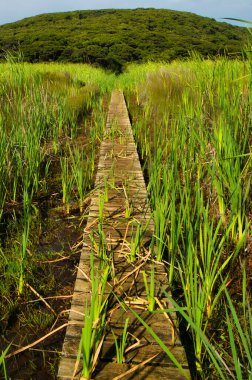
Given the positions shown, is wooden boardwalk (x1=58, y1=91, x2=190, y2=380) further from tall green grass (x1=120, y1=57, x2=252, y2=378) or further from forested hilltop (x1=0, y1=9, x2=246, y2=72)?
forested hilltop (x1=0, y1=9, x2=246, y2=72)

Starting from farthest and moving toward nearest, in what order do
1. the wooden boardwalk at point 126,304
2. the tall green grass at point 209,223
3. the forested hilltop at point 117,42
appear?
the forested hilltop at point 117,42 → the tall green grass at point 209,223 → the wooden boardwalk at point 126,304

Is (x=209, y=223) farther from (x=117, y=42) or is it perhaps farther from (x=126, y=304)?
(x=117, y=42)

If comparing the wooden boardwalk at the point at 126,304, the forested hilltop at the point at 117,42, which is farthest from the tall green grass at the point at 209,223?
the forested hilltop at the point at 117,42

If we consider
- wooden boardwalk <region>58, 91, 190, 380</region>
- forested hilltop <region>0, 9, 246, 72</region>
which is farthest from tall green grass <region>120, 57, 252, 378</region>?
forested hilltop <region>0, 9, 246, 72</region>

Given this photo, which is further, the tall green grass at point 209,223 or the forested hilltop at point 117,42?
the forested hilltop at point 117,42

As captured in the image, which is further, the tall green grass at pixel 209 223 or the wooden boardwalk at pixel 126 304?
the tall green grass at pixel 209 223

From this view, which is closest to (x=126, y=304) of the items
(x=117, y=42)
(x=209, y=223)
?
(x=209, y=223)

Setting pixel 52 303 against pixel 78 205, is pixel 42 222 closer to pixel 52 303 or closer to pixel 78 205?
pixel 78 205

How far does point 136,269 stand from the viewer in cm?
157

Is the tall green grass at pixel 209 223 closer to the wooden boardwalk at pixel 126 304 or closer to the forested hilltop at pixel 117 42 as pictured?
the wooden boardwalk at pixel 126 304

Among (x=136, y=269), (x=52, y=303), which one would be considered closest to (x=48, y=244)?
(x=52, y=303)

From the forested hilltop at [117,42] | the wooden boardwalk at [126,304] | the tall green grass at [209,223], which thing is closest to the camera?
the wooden boardwalk at [126,304]

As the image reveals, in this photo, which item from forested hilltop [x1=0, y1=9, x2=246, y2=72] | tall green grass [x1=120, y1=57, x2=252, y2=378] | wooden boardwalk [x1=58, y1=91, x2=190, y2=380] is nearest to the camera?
wooden boardwalk [x1=58, y1=91, x2=190, y2=380]

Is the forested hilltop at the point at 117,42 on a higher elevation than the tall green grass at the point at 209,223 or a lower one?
higher
